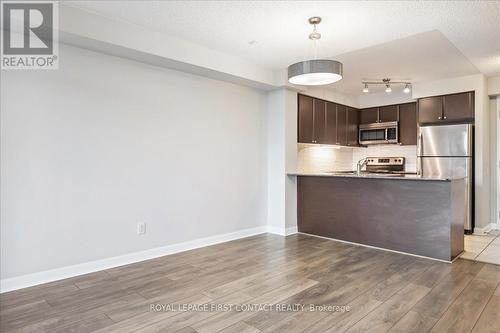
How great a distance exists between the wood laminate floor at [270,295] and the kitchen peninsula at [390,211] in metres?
0.26

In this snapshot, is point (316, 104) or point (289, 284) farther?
point (316, 104)

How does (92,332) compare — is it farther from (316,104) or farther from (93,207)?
(316,104)

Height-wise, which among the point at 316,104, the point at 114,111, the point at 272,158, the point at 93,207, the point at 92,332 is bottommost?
the point at 92,332

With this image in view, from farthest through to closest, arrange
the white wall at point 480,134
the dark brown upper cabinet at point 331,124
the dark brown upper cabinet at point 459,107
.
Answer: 1. the dark brown upper cabinet at point 331,124
2. the dark brown upper cabinet at point 459,107
3. the white wall at point 480,134

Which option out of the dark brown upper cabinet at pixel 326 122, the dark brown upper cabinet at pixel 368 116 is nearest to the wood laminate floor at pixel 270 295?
the dark brown upper cabinet at pixel 326 122

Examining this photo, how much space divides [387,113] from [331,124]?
133 cm

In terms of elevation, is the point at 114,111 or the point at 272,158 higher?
the point at 114,111

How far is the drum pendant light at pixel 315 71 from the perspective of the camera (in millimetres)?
2918

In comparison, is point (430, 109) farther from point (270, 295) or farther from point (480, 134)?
point (270, 295)

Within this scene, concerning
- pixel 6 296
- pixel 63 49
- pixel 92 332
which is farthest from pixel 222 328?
pixel 63 49

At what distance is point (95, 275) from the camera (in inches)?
126

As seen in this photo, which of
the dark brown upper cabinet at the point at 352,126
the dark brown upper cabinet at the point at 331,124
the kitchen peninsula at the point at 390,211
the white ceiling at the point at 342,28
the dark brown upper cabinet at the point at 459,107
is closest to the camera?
the white ceiling at the point at 342,28

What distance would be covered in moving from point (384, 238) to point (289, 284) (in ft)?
6.01

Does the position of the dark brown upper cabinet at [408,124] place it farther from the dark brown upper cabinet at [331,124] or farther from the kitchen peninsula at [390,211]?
the kitchen peninsula at [390,211]
